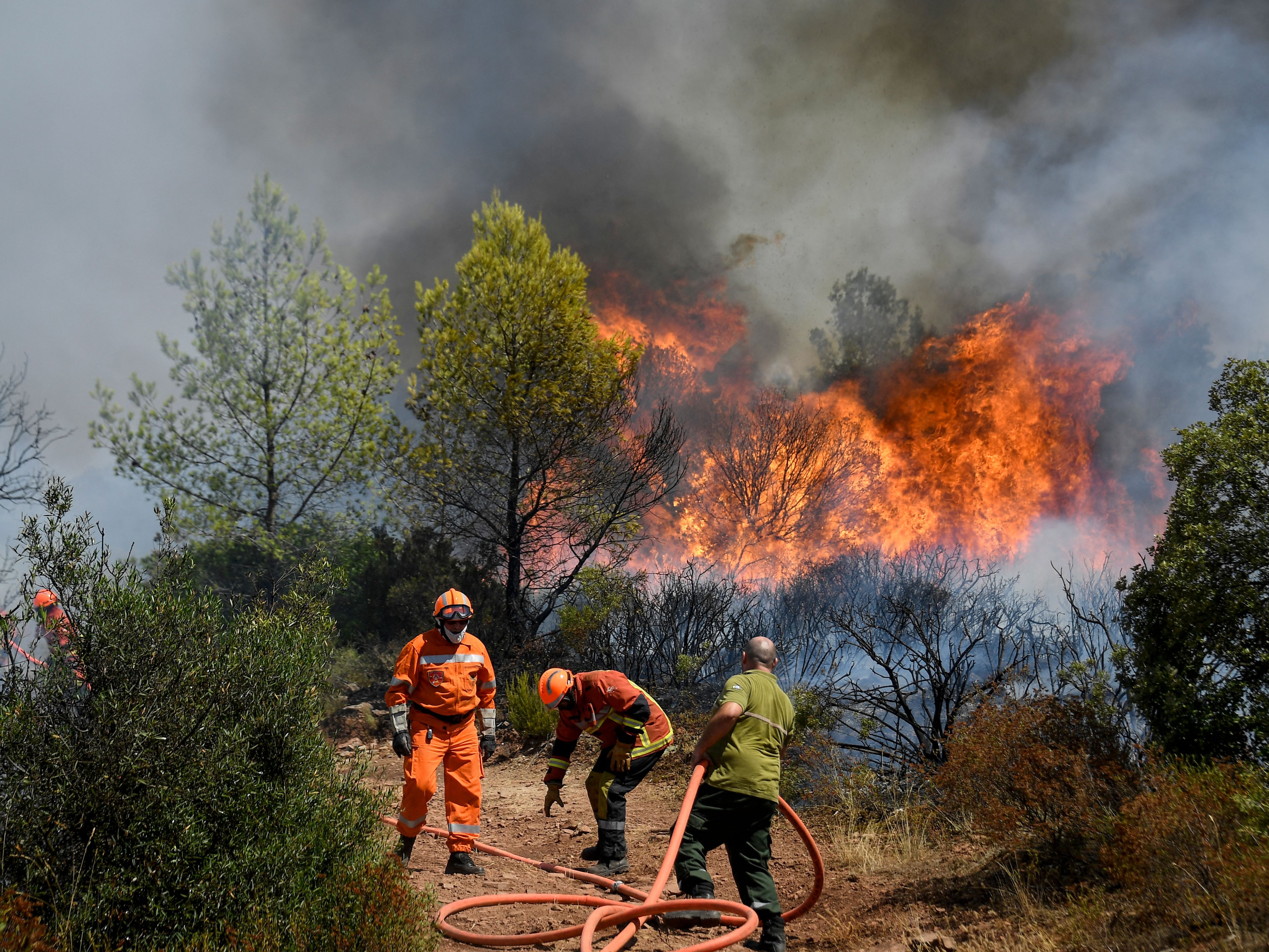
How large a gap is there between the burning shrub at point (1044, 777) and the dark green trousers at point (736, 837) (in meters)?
2.00

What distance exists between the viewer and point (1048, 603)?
16500 millimetres

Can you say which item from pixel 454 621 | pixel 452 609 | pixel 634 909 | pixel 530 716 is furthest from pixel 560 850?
pixel 530 716

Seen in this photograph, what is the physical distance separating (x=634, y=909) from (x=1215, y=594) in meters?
4.88

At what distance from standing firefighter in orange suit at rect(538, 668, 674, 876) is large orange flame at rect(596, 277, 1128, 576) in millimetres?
17679

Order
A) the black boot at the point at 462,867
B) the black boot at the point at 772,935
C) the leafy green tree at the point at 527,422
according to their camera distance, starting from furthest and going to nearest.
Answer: the leafy green tree at the point at 527,422 → the black boot at the point at 462,867 → the black boot at the point at 772,935

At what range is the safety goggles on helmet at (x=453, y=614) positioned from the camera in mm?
6246

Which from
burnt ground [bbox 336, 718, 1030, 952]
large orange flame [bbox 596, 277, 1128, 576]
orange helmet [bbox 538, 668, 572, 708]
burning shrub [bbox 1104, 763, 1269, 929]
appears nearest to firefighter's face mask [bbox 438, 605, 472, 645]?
orange helmet [bbox 538, 668, 572, 708]

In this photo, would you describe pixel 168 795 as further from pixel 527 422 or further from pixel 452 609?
pixel 527 422

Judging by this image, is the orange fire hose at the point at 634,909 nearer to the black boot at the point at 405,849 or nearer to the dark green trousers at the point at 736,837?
the dark green trousers at the point at 736,837

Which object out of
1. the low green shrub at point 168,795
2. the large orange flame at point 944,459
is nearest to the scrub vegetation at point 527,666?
the low green shrub at point 168,795

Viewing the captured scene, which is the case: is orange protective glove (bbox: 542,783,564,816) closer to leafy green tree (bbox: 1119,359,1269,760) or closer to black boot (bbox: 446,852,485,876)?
black boot (bbox: 446,852,485,876)

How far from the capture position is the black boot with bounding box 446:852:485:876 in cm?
579

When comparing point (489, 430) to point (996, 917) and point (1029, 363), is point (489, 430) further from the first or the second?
point (1029, 363)

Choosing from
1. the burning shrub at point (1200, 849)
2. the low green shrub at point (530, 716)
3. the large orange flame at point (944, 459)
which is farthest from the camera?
the large orange flame at point (944, 459)
